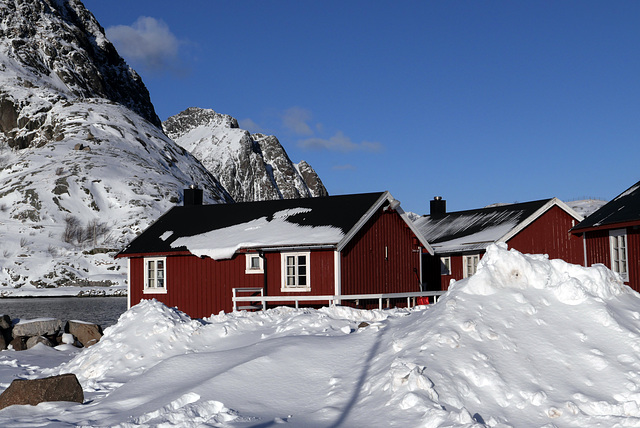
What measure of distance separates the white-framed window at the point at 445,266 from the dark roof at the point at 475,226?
2.33ft

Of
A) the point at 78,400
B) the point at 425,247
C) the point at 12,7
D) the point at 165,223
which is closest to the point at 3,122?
the point at 12,7

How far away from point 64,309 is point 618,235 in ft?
149

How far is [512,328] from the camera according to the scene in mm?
11148

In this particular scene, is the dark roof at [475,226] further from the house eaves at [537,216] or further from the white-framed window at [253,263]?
the white-framed window at [253,263]

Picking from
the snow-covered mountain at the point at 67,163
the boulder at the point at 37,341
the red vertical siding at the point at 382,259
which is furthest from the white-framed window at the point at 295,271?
the snow-covered mountain at the point at 67,163

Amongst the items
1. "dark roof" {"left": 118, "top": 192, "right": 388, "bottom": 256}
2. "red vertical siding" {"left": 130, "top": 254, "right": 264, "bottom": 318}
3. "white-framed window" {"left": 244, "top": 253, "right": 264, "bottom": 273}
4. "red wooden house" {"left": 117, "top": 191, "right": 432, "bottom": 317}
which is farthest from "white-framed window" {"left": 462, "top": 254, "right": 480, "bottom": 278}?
"red vertical siding" {"left": 130, "top": 254, "right": 264, "bottom": 318}

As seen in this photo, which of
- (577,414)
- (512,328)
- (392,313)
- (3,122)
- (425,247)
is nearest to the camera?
(577,414)

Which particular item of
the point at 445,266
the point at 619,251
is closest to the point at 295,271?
the point at 445,266

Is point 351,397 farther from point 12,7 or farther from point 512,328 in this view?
point 12,7

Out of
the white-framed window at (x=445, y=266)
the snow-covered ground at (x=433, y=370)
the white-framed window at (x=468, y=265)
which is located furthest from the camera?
the white-framed window at (x=445, y=266)

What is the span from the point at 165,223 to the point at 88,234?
210 ft

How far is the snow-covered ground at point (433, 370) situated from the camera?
9.12 meters

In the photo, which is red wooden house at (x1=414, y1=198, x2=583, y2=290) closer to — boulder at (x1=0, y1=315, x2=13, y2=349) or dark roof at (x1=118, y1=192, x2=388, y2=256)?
dark roof at (x1=118, y1=192, x2=388, y2=256)

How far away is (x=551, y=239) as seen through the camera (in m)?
31.8
